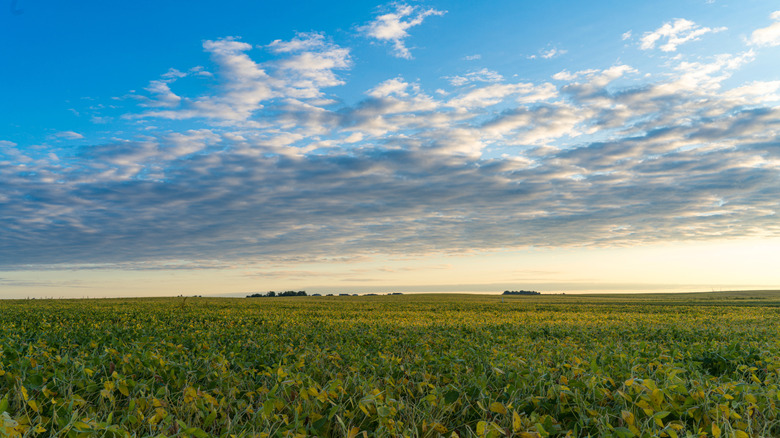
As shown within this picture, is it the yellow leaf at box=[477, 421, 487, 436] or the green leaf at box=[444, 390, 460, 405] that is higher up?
the yellow leaf at box=[477, 421, 487, 436]

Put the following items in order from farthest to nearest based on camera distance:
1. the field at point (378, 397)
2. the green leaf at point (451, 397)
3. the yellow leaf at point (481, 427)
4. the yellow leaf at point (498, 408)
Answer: the green leaf at point (451, 397)
the yellow leaf at point (498, 408)
the field at point (378, 397)
the yellow leaf at point (481, 427)

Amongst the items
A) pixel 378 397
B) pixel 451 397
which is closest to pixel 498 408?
pixel 451 397

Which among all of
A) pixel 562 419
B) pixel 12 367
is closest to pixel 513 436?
pixel 562 419

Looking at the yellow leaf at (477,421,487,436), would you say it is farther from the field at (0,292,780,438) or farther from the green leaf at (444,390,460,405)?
the green leaf at (444,390,460,405)

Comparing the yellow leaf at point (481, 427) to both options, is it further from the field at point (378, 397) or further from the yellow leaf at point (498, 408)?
the yellow leaf at point (498, 408)

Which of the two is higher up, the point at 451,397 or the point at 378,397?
the point at 378,397

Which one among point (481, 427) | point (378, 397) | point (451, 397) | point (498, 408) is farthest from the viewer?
point (451, 397)

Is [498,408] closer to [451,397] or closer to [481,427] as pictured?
[481,427]

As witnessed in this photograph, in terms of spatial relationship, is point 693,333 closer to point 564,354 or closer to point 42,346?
point 564,354

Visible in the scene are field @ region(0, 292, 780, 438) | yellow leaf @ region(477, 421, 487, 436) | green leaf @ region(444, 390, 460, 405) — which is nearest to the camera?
yellow leaf @ region(477, 421, 487, 436)

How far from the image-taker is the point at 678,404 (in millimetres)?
5551

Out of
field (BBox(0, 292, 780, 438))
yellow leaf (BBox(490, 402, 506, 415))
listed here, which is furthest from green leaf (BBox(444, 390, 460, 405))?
yellow leaf (BBox(490, 402, 506, 415))

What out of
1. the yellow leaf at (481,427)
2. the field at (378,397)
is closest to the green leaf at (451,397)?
the field at (378,397)

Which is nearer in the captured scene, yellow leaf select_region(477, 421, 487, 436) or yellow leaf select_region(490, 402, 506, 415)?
yellow leaf select_region(477, 421, 487, 436)
